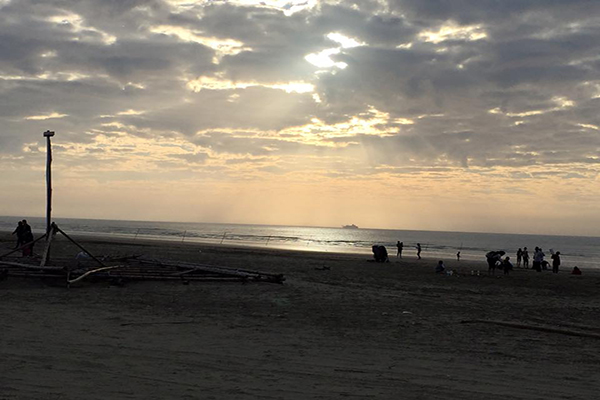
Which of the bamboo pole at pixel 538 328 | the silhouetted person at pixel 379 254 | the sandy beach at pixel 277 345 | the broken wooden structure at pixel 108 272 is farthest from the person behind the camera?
the silhouetted person at pixel 379 254

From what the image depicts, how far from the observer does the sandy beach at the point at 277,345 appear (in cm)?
715

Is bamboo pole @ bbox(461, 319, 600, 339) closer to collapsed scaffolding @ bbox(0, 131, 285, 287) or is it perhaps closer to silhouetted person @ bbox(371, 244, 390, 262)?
collapsed scaffolding @ bbox(0, 131, 285, 287)

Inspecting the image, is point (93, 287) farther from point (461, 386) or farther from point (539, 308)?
point (539, 308)

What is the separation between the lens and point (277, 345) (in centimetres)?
970

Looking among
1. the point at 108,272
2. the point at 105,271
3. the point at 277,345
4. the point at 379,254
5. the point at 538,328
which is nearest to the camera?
the point at 277,345

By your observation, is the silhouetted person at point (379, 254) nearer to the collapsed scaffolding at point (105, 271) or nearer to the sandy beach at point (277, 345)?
the collapsed scaffolding at point (105, 271)

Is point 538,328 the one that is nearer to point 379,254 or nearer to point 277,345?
point 277,345

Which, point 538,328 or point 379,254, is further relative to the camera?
point 379,254

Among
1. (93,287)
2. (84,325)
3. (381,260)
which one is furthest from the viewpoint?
(381,260)

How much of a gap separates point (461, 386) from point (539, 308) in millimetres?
10888

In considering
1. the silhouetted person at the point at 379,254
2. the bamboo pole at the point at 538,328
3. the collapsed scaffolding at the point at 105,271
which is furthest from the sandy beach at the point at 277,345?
the silhouetted person at the point at 379,254

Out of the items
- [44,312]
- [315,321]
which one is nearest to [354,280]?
[315,321]

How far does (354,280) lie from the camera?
23047 mm

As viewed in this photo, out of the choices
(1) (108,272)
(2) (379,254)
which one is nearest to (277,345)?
(1) (108,272)
